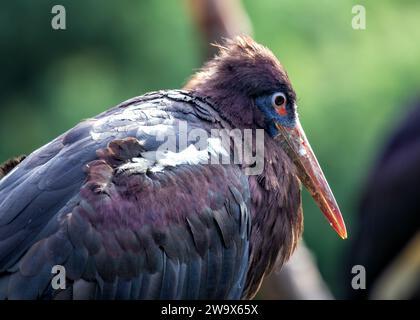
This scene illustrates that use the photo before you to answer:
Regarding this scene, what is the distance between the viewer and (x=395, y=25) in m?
8.76

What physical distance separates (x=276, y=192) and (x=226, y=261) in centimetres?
36

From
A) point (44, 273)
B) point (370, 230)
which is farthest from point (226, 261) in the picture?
point (370, 230)

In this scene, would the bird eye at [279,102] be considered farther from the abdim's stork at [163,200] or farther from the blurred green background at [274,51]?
the blurred green background at [274,51]

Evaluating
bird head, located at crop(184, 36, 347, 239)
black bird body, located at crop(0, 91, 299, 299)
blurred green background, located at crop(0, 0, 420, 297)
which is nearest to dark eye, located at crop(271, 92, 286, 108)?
bird head, located at crop(184, 36, 347, 239)

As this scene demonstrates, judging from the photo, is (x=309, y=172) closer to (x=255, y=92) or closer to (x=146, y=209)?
(x=255, y=92)

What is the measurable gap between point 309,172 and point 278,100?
12.6 inches

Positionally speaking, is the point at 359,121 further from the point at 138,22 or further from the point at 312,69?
the point at 138,22

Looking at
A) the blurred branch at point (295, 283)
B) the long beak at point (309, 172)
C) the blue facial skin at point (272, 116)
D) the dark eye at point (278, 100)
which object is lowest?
the blurred branch at point (295, 283)

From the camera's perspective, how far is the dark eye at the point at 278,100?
354cm

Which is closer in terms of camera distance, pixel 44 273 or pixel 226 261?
pixel 44 273

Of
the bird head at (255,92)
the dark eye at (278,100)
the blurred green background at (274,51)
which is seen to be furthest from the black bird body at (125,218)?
the blurred green background at (274,51)

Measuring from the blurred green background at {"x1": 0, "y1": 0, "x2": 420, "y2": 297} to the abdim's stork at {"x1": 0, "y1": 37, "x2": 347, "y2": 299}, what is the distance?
13.1 feet

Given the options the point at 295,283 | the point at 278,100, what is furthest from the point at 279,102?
the point at 295,283

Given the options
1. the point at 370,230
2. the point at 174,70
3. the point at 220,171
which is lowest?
the point at 370,230
